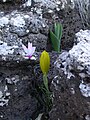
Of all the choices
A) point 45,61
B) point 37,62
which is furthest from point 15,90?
point 45,61

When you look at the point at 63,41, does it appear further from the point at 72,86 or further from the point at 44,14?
the point at 72,86

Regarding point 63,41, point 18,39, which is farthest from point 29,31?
point 63,41

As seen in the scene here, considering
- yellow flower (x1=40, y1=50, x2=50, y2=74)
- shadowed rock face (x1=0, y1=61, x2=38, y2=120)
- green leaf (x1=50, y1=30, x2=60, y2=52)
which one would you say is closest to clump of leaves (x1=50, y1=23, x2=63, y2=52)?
green leaf (x1=50, y1=30, x2=60, y2=52)

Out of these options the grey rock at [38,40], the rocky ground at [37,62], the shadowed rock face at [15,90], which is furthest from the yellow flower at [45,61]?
the grey rock at [38,40]

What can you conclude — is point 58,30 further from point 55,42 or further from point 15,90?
point 15,90

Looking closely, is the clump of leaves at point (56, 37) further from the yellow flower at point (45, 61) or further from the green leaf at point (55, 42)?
the yellow flower at point (45, 61)

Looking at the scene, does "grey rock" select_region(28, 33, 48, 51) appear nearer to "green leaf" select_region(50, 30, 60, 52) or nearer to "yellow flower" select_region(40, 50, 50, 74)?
"green leaf" select_region(50, 30, 60, 52)
